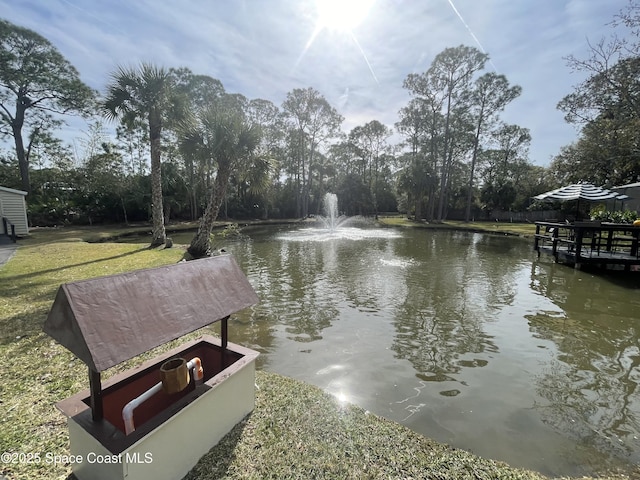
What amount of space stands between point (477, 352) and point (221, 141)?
8648 mm

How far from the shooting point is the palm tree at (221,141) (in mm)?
8852

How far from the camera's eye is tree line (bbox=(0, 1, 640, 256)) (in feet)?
33.4

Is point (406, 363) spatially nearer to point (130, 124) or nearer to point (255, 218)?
point (130, 124)

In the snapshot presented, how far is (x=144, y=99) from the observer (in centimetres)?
1045

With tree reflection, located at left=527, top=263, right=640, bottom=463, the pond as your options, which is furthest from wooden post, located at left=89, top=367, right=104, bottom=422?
tree reflection, located at left=527, top=263, right=640, bottom=463

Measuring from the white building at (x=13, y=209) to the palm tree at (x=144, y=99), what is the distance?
606 cm

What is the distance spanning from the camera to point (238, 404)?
236 cm

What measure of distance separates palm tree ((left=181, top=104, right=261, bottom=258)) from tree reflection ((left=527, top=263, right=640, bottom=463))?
8.88 meters

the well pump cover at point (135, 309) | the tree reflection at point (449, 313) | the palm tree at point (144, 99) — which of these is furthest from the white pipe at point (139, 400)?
the palm tree at point (144, 99)

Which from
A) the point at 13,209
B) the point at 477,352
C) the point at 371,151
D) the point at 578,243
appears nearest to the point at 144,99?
the point at 13,209

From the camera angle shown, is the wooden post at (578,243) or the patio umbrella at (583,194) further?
the patio umbrella at (583,194)

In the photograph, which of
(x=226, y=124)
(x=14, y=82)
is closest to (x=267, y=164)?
(x=226, y=124)

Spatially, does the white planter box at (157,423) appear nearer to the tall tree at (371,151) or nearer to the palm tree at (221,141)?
the palm tree at (221,141)

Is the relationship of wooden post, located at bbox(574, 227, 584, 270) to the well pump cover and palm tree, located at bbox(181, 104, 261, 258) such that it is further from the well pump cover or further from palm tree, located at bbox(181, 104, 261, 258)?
the well pump cover
